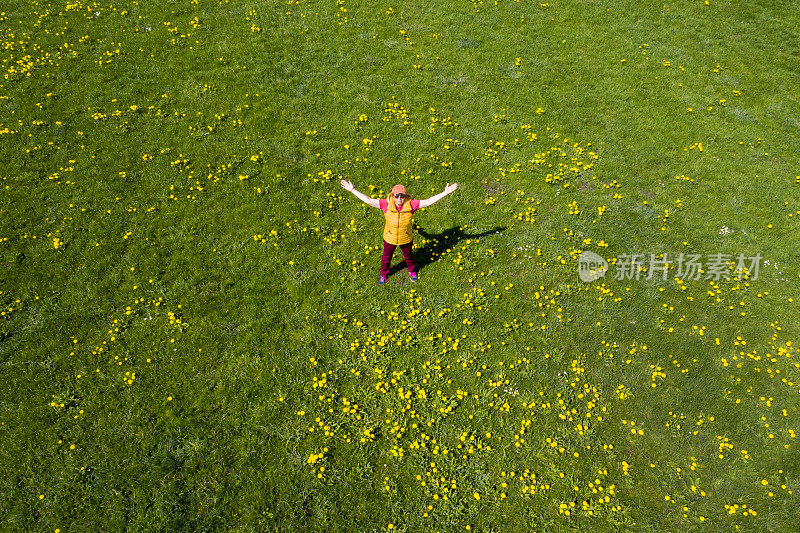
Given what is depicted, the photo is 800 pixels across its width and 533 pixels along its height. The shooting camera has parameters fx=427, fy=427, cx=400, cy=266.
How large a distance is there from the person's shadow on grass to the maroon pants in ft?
1.24

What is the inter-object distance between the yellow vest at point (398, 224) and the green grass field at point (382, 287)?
1.41m

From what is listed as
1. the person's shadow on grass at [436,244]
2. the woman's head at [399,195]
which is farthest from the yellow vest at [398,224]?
the person's shadow on grass at [436,244]

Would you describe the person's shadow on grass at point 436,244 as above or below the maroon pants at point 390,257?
below

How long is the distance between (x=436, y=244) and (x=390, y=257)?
176 cm

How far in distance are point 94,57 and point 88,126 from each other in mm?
4271

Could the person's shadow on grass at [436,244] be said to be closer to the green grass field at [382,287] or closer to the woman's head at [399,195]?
the green grass field at [382,287]

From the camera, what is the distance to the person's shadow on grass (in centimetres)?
1072

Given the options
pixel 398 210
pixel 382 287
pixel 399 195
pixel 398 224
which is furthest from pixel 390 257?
pixel 399 195

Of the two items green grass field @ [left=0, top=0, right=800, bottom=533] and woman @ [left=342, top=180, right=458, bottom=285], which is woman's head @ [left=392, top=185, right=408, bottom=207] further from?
green grass field @ [left=0, top=0, right=800, bottom=533]

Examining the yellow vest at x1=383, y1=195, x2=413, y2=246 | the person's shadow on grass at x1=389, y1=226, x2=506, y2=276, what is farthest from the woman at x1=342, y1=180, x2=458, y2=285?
the person's shadow on grass at x1=389, y1=226, x2=506, y2=276

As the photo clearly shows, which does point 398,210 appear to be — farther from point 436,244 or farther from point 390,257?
point 436,244

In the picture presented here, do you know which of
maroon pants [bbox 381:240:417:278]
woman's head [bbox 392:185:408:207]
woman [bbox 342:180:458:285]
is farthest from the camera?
maroon pants [bbox 381:240:417:278]

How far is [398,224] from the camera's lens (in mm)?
9055

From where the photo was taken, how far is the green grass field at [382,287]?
7.64 meters
